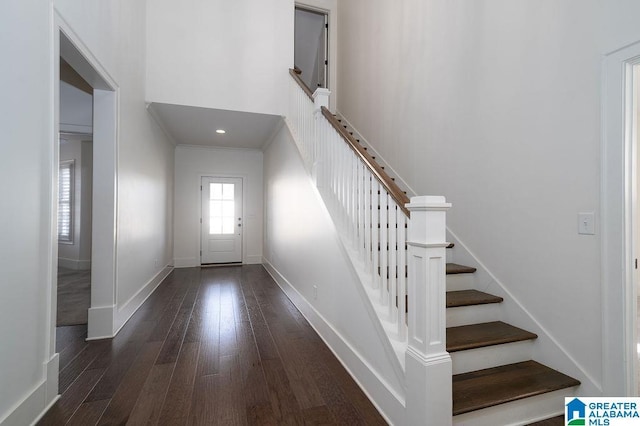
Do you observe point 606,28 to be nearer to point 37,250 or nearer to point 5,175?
point 5,175

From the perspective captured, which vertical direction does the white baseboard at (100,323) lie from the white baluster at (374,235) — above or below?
below

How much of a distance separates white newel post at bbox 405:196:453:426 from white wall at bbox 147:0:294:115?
10.8ft

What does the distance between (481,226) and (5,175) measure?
3014 millimetres

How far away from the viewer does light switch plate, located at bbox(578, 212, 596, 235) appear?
174 centimetres

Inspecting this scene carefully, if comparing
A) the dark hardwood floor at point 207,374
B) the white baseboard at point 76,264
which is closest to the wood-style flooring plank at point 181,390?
the dark hardwood floor at point 207,374

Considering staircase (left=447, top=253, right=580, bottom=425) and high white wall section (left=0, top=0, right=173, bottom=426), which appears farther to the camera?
staircase (left=447, top=253, right=580, bottom=425)

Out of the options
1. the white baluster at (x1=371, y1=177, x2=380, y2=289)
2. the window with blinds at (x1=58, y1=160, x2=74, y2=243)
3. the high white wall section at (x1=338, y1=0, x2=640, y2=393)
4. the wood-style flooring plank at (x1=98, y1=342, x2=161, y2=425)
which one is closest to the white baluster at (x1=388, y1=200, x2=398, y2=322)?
the white baluster at (x1=371, y1=177, x2=380, y2=289)

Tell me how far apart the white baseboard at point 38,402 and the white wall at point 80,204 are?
16.3 ft

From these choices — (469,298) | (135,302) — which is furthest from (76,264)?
(469,298)

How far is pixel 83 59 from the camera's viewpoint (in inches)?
84.9

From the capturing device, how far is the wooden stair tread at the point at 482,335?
1849 mm

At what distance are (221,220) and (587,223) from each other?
592cm

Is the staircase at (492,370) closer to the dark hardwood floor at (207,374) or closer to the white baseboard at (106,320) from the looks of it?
the dark hardwood floor at (207,374)

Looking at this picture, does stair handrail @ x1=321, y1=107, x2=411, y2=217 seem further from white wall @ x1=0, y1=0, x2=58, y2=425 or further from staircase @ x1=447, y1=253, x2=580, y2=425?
white wall @ x1=0, y1=0, x2=58, y2=425
